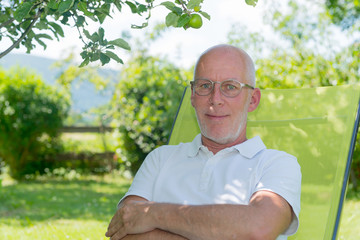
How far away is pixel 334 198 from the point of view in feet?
7.25

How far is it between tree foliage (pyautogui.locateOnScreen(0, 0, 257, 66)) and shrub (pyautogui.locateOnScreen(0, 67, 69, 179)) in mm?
6559

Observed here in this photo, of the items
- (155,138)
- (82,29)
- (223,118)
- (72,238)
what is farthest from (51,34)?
(155,138)

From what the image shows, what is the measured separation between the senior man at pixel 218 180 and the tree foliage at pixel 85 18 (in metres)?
0.41

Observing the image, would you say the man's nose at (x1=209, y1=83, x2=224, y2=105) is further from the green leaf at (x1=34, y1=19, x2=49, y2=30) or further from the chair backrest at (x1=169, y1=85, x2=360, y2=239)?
the green leaf at (x1=34, y1=19, x2=49, y2=30)

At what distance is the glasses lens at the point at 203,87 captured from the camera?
217 centimetres

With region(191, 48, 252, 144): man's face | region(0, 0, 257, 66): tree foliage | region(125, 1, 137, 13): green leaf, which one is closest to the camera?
region(0, 0, 257, 66): tree foliage

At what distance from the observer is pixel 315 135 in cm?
248

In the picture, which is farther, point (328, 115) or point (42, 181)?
point (42, 181)

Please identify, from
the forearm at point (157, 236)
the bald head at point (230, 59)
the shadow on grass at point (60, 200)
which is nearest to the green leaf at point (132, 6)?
the bald head at point (230, 59)

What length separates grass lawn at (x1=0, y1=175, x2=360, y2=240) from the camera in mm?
4758

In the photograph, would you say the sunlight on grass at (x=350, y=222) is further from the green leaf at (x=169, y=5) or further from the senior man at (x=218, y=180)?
the green leaf at (x=169, y=5)

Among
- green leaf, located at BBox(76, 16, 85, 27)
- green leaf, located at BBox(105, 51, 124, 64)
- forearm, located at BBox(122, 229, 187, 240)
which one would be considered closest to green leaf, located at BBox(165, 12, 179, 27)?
green leaf, located at BBox(105, 51, 124, 64)

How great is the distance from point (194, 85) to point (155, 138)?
5500mm

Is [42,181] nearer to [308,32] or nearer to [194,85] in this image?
[308,32]
